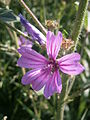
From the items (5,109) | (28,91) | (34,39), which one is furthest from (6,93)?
(34,39)

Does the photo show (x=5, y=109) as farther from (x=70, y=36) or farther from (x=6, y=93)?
(x=70, y=36)

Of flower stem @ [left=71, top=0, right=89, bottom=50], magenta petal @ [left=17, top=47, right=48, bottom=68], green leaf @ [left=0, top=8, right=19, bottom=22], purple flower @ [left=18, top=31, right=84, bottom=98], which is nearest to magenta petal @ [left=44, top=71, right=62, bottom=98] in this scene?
purple flower @ [left=18, top=31, right=84, bottom=98]

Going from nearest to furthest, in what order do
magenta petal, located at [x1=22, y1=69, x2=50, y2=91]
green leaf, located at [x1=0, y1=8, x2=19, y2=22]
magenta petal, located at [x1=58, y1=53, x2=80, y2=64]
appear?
1. magenta petal, located at [x1=58, y1=53, x2=80, y2=64]
2. magenta petal, located at [x1=22, y1=69, x2=50, y2=91]
3. green leaf, located at [x1=0, y1=8, x2=19, y2=22]

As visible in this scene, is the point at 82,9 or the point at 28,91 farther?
the point at 28,91

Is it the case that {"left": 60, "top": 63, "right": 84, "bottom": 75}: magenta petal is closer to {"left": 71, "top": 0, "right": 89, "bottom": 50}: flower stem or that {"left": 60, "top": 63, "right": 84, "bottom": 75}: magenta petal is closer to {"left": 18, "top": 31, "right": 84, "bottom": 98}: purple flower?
{"left": 18, "top": 31, "right": 84, "bottom": 98}: purple flower

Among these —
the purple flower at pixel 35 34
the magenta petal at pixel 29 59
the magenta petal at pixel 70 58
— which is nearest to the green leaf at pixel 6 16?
the purple flower at pixel 35 34

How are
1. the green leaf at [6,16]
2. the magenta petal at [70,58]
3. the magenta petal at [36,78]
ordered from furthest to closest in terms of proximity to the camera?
the green leaf at [6,16] < the magenta petal at [36,78] < the magenta petal at [70,58]

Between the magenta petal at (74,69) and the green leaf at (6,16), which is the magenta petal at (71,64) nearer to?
the magenta petal at (74,69)
